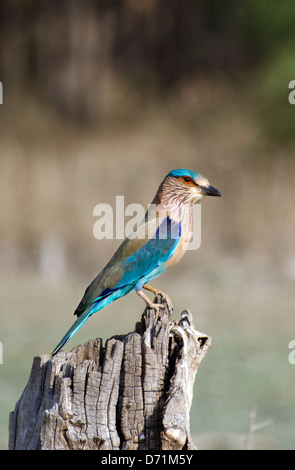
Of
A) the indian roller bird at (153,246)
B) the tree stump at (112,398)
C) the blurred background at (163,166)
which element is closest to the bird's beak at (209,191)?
the indian roller bird at (153,246)

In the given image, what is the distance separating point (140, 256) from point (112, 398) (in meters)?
1.46

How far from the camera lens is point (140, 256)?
4.73 metres

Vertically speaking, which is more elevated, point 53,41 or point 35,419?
point 53,41

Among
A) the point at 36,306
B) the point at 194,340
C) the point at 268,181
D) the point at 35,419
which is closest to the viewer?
the point at 35,419

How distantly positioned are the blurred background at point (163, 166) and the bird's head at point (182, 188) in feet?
9.51

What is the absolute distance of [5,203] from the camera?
13.3m

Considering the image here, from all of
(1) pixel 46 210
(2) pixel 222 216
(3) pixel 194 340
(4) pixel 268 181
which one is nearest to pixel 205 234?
(2) pixel 222 216

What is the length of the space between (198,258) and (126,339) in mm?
9330

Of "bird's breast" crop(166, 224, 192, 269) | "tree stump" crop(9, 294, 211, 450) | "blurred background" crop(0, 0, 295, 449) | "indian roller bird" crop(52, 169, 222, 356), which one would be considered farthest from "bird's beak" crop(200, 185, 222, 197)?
"blurred background" crop(0, 0, 295, 449)

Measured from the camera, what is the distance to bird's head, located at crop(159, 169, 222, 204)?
195 inches

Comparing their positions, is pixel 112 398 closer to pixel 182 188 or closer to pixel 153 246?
pixel 153 246

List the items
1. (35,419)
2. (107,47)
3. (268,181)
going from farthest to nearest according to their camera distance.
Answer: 1. (107,47)
2. (268,181)
3. (35,419)

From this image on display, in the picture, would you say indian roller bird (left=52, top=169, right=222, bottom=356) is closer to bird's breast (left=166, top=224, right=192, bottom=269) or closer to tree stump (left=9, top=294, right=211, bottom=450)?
bird's breast (left=166, top=224, right=192, bottom=269)

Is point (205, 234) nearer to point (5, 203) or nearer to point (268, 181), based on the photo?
point (268, 181)
